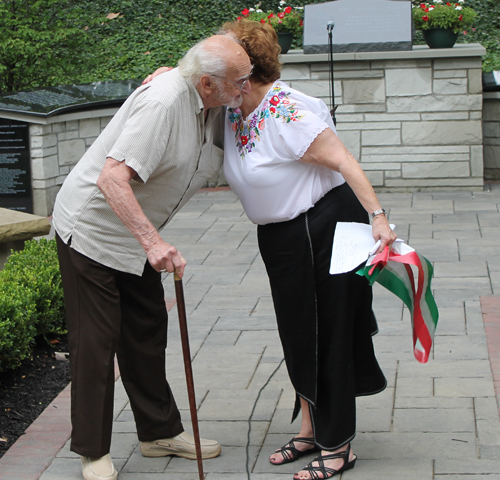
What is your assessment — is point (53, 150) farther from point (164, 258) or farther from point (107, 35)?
point (107, 35)

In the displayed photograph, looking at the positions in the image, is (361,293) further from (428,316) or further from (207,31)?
(207,31)

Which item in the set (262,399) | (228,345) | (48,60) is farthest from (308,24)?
(262,399)

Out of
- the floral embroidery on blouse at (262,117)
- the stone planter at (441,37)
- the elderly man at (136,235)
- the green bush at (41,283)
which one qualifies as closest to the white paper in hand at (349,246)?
the floral embroidery on blouse at (262,117)

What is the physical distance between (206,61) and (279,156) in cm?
44

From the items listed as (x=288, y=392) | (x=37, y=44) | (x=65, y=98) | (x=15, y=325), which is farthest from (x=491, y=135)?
(x=15, y=325)

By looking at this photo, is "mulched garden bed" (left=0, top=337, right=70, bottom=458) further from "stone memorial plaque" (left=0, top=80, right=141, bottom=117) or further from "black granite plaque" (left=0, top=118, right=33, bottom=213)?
"stone memorial plaque" (left=0, top=80, right=141, bottom=117)

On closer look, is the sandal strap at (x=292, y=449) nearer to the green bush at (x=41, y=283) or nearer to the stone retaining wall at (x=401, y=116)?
the green bush at (x=41, y=283)

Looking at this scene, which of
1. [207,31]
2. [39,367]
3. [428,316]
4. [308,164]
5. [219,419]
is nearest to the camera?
[308,164]

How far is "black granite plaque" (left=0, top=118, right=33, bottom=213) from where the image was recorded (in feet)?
27.2

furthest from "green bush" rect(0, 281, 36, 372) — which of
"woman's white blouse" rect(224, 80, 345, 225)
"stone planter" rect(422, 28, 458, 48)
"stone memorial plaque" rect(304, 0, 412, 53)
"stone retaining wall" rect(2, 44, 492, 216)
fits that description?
"stone planter" rect(422, 28, 458, 48)

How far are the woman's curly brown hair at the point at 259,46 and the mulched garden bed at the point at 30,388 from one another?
205 centimetres

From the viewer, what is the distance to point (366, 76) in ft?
29.3

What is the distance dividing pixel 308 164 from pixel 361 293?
0.56 m

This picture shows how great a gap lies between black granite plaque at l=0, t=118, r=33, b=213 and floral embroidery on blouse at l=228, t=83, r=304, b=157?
5872mm
